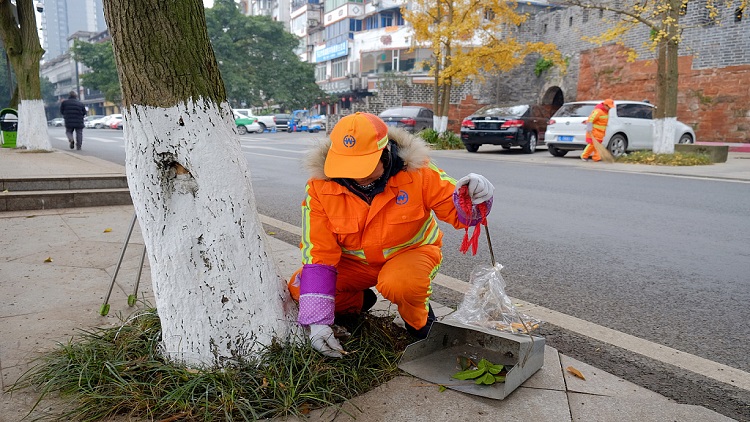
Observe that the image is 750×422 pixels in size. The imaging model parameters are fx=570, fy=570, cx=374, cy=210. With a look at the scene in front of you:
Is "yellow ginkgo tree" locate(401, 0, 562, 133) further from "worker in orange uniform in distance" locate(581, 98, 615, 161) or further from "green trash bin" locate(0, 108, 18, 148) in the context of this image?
"green trash bin" locate(0, 108, 18, 148)

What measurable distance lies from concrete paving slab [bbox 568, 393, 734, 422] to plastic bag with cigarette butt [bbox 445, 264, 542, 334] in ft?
1.67

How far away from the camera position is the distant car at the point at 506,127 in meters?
16.5

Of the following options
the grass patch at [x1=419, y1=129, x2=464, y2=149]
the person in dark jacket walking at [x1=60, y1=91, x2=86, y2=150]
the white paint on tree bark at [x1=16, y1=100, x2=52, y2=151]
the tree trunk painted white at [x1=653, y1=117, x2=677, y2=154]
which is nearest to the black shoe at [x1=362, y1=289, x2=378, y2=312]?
the tree trunk painted white at [x1=653, y1=117, x2=677, y2=154]

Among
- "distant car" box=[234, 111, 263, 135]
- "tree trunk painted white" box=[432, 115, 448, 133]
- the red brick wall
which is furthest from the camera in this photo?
"distant car" box=[234, 111, 263, 135]

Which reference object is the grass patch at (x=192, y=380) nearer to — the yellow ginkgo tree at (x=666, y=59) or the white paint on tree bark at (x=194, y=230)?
the white paint on tree bark at (x=194, y=230)

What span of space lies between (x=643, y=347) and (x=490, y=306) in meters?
0.87

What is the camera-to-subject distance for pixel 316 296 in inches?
99.3

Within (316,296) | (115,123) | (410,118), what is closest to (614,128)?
(410,118)

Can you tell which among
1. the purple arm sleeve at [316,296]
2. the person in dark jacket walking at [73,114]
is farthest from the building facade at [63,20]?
the purple arm sleeve at [316,296]

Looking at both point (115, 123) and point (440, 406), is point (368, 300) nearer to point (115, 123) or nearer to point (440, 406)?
point (440, 406)

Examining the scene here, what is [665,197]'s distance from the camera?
8.29 metres

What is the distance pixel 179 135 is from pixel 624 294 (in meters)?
3.06

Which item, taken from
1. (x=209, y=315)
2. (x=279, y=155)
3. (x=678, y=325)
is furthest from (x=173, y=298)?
(x=279, y=155)

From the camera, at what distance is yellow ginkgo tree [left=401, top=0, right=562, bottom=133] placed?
797 inches
